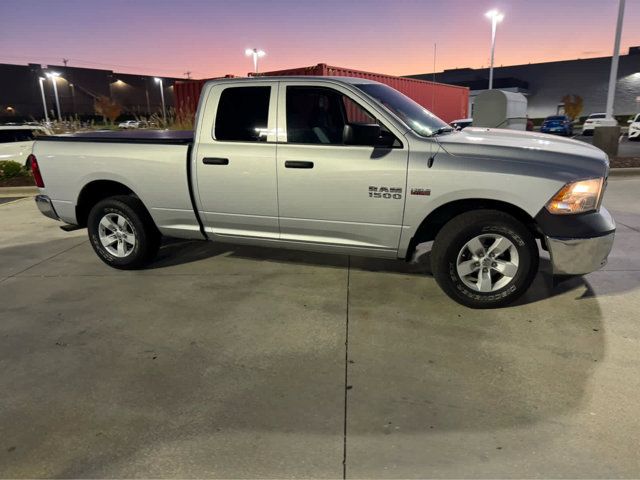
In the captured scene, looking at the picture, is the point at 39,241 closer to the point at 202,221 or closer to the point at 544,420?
the point at 202,221

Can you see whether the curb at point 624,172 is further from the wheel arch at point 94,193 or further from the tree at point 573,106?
the tree at point 573,106

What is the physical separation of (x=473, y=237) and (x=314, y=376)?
1.81m

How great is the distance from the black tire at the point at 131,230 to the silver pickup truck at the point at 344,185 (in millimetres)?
15

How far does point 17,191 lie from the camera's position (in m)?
11.2

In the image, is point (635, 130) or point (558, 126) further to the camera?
point (558, 126)

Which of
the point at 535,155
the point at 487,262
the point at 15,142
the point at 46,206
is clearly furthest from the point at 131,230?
the point at 15,142

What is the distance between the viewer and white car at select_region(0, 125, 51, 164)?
12625mm

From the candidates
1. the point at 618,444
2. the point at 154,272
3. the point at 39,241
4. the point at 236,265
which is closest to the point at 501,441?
the point at 618,444

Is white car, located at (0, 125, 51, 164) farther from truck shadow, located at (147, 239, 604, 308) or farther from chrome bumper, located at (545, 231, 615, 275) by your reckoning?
chrome bumper, located at (545, 231, 615, 275)

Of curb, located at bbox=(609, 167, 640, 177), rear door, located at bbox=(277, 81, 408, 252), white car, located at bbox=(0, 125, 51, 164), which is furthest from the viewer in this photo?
white car, located at bbox=(0, 125, 51, 164)

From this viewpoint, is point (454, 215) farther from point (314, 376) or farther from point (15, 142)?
point (15, 142)

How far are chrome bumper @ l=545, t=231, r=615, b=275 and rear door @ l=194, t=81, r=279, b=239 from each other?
243cm

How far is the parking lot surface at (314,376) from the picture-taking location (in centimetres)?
242

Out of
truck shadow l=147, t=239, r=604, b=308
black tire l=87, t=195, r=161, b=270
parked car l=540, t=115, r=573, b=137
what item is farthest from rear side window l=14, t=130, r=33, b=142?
parked car l=540, t=115, r=573, b=137
